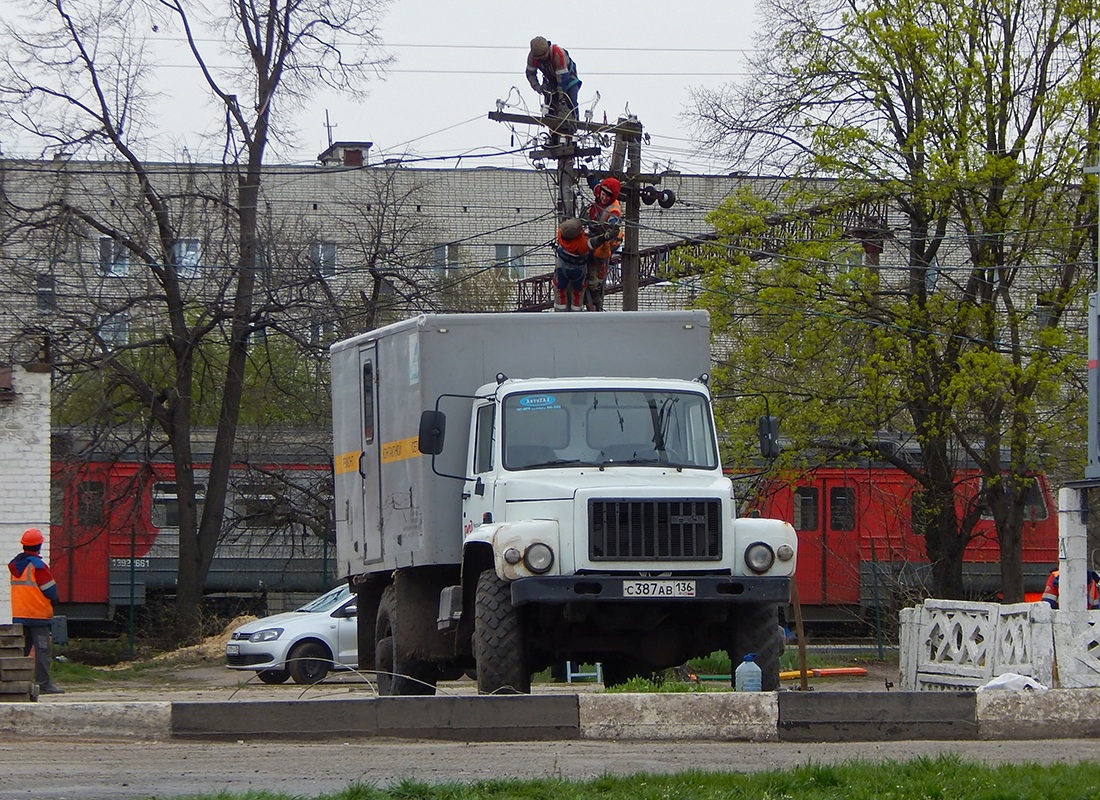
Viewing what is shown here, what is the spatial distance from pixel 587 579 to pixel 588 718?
4.58 ft

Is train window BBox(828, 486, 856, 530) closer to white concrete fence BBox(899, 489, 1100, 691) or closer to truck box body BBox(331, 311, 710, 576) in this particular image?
white concrete fence BBox(899, 489, 1100, 691)

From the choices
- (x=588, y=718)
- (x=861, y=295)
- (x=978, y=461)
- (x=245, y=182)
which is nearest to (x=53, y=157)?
(x=245, y=182)

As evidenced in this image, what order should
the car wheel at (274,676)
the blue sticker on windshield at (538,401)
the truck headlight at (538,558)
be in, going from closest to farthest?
the truck headlight at (538,558) → the blue sticker on windshield at (538,401) → the car wheel at (274,676)

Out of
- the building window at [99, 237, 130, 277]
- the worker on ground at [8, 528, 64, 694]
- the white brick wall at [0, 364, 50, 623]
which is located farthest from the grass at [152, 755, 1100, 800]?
the building window at [99, 237, 130, 277]

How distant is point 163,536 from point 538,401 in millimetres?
19594

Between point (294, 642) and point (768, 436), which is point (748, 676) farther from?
point (294, 642)

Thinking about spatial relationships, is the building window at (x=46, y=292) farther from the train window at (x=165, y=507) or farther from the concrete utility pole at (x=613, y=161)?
the concrete utility pole at (x=613, y=161)

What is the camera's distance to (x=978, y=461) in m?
25.7

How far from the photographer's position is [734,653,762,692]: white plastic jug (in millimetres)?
11602

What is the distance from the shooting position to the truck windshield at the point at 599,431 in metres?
12.2

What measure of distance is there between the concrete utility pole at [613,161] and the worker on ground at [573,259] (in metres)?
0.71

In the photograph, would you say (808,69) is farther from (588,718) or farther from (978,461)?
(588,718)

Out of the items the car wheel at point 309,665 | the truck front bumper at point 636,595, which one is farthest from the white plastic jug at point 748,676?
the car wheel at point 309,665

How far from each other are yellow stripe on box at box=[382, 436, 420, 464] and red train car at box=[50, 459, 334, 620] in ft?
48.7
